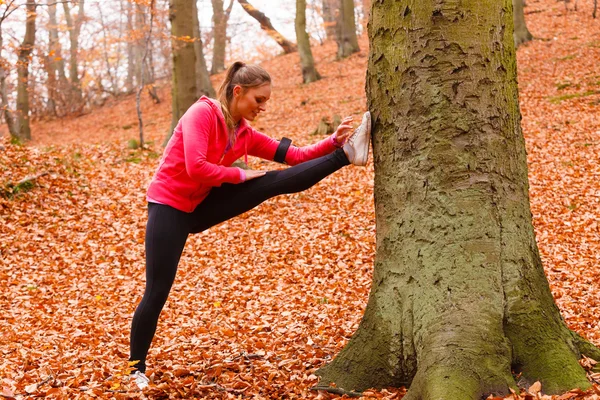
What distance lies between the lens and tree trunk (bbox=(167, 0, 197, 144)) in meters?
11.6

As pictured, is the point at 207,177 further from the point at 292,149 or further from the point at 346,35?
the point at 346,35

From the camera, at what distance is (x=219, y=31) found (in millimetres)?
25516

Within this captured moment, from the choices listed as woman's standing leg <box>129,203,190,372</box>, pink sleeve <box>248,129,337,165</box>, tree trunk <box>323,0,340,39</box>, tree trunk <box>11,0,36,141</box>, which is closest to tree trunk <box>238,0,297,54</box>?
tree trunk <box>323,0,340,39</box>

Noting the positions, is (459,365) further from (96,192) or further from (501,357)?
(96,192)

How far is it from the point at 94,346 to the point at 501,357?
3430mm

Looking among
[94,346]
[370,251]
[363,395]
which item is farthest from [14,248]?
[363,395]

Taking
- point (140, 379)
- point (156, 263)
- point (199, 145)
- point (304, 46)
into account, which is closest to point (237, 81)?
point (199, 145)

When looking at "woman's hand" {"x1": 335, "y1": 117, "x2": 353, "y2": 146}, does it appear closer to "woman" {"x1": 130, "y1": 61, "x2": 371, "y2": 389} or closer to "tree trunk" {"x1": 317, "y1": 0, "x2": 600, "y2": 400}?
"woman" {"x1": 130, "y1": 61, "x2": 371, "y2": 389}

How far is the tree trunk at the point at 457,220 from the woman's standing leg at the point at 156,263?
1.31 meters

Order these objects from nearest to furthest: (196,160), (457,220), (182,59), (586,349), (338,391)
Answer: (457,220) < (586,349) < (338,391) < (196,160) < (182,59)

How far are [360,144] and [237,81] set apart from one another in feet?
2.95

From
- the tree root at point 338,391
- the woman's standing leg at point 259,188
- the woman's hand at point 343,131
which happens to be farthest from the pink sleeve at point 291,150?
the tree root at point 338,391

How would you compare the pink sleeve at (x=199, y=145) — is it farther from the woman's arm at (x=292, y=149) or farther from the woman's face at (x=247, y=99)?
the woman's arm at (x=292, y=149)

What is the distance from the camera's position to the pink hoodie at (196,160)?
3457 millimetres
